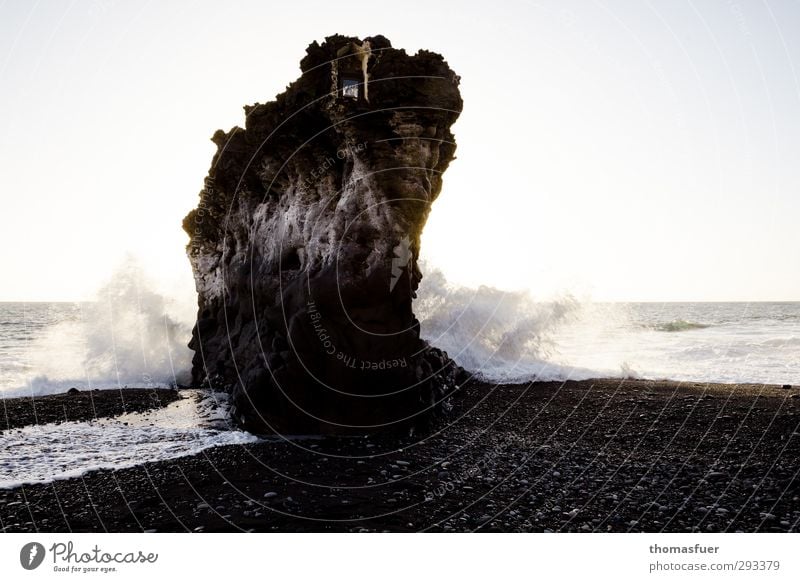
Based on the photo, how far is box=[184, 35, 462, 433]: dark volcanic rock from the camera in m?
10.7

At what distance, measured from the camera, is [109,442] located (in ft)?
32.7

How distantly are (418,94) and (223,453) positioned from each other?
317 inches

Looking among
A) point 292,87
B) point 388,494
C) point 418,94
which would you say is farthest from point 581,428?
point 292,87

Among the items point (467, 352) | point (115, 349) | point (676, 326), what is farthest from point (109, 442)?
point (676, 326)

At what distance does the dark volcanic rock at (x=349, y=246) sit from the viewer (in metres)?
10.7

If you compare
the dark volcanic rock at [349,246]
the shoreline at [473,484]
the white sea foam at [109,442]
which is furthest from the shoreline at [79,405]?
the shoreline at [473,484]

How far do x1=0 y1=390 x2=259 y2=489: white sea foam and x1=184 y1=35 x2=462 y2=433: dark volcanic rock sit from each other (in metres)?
1.11

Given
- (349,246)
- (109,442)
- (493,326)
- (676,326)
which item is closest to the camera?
(109,442)

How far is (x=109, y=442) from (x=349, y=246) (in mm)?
6050

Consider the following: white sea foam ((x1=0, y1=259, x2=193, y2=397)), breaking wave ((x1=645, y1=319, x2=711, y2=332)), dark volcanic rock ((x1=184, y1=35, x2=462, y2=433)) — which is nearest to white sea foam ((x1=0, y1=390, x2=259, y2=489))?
dark volcanic rock ((x1=184, y1=35, x2=462, y2=433))

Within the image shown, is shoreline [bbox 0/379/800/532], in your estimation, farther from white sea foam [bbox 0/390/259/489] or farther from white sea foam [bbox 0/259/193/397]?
white sea foam [bbox 0/259/193/397]

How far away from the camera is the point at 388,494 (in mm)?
7234

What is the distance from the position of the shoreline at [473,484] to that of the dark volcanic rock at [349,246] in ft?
3.28

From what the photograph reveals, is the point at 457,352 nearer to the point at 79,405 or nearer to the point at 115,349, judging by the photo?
the point at 79,405
